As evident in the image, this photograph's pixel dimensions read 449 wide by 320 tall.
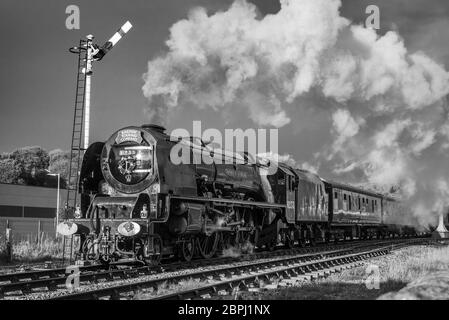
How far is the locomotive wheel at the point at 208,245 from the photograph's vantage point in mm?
16203

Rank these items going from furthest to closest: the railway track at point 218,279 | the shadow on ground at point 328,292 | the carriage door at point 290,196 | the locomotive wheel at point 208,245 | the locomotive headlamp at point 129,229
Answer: the carriage door at point 290,196, the locomotive wheel at point 208,245, the locomotive headlamp at point 129,229, the shadow on ground at point 328,292, the railway track at point 218,279

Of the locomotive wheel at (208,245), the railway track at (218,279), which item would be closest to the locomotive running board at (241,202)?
the locomotive wheel at (208,245)

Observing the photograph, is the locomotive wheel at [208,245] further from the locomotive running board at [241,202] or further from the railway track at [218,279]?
the railway track at [218,279]

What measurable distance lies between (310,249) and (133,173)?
414 inches

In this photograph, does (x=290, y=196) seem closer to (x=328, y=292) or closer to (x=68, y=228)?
(x=68, y=228)

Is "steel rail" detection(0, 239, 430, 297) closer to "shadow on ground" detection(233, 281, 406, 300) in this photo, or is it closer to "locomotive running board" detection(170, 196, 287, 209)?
"locomotive running board" detection(170, 196, 287, 209)

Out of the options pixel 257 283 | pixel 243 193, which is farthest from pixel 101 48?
pixel 257 283

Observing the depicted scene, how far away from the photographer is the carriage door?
850 inches

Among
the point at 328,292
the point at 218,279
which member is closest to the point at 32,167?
the point at 218,279

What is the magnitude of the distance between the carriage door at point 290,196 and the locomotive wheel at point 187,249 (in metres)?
6.83

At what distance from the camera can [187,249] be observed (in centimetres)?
1539

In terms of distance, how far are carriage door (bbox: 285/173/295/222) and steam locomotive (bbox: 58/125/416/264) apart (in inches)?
29.8
